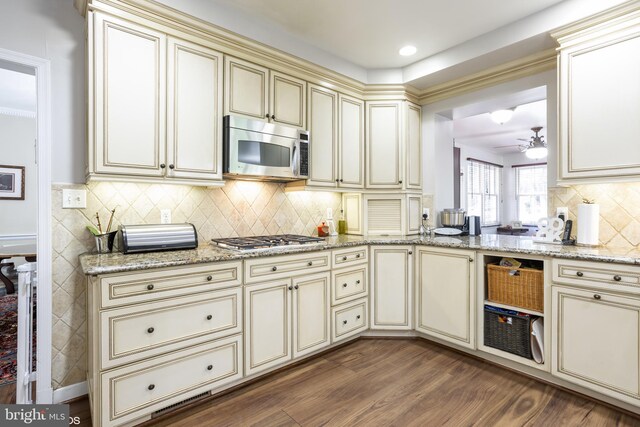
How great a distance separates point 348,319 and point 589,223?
1932 mm

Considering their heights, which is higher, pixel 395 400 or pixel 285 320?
pixel 285 320

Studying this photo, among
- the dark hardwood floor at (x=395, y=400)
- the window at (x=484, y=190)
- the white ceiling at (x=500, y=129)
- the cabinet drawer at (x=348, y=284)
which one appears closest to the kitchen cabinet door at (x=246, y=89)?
the cabinet drawer at (x=348, y=284)

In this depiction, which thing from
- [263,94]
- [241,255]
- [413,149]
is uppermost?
[263,94]

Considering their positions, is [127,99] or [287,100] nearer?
[127,99]

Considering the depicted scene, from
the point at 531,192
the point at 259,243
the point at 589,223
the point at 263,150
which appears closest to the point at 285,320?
the point at 259,243

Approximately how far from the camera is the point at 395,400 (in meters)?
2.03

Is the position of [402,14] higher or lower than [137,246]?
higher

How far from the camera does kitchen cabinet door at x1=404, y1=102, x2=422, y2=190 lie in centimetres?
327

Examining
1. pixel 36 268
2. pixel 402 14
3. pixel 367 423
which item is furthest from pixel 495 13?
pixel 36 268

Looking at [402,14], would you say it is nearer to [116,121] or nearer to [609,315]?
[116,121]

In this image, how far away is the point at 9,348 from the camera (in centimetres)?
276

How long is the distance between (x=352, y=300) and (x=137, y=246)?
1731mm

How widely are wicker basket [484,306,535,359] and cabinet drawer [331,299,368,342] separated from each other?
39.1 inches

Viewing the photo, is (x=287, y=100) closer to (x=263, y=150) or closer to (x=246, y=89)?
(x=246, y=89)
